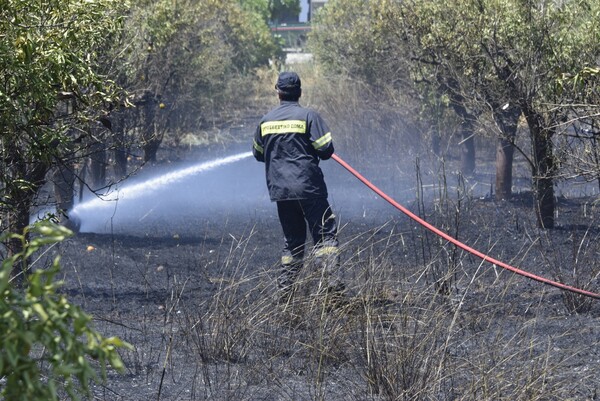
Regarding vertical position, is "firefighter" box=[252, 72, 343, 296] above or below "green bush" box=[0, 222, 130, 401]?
below

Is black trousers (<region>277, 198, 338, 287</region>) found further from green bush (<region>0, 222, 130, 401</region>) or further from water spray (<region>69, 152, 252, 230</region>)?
green bush (<region>0, 222, 130, 401</region>)

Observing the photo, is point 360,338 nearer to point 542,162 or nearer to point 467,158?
point 542,162

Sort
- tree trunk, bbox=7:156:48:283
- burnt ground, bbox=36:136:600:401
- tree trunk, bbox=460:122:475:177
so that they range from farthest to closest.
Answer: tree trunk, bbox=460:122:475:177 < tree trunk, bbox=7:156:48:283 < burnt ground, bbox=36:136:600:401

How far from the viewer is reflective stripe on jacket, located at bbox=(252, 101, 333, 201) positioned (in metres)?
6.73

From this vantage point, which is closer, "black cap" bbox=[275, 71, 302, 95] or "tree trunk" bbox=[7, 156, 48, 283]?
"tree trunk" bbox=[7, 156, 48, 283]

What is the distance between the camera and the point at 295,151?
6.79 meters

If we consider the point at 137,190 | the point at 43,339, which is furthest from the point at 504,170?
the point at 43,339

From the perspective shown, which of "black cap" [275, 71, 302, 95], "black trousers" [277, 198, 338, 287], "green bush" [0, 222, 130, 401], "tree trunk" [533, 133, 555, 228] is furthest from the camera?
"tree trunk" [533, 133, 555, 228]

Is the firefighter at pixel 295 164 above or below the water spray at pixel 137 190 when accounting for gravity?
above

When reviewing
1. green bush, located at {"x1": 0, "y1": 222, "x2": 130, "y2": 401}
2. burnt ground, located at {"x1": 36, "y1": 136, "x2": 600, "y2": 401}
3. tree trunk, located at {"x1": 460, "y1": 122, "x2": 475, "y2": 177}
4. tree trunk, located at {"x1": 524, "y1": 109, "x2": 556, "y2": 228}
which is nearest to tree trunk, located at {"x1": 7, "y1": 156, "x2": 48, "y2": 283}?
burnt ground, located at {"x1": 36, "y1": 136, "x2": 600, "y2": 401}

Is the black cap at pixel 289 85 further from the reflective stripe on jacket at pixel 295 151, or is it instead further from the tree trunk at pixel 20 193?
the tree trunk at pixel 20 193

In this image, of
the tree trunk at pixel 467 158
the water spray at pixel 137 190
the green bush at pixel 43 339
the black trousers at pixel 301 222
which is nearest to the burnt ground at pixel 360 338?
the black trousers at pixel 301 222

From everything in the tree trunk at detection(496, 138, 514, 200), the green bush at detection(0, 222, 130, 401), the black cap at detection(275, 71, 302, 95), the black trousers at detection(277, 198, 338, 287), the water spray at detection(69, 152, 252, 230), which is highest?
the black cap at detection(275, 71, 302, 95)

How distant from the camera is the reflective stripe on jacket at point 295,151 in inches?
265
